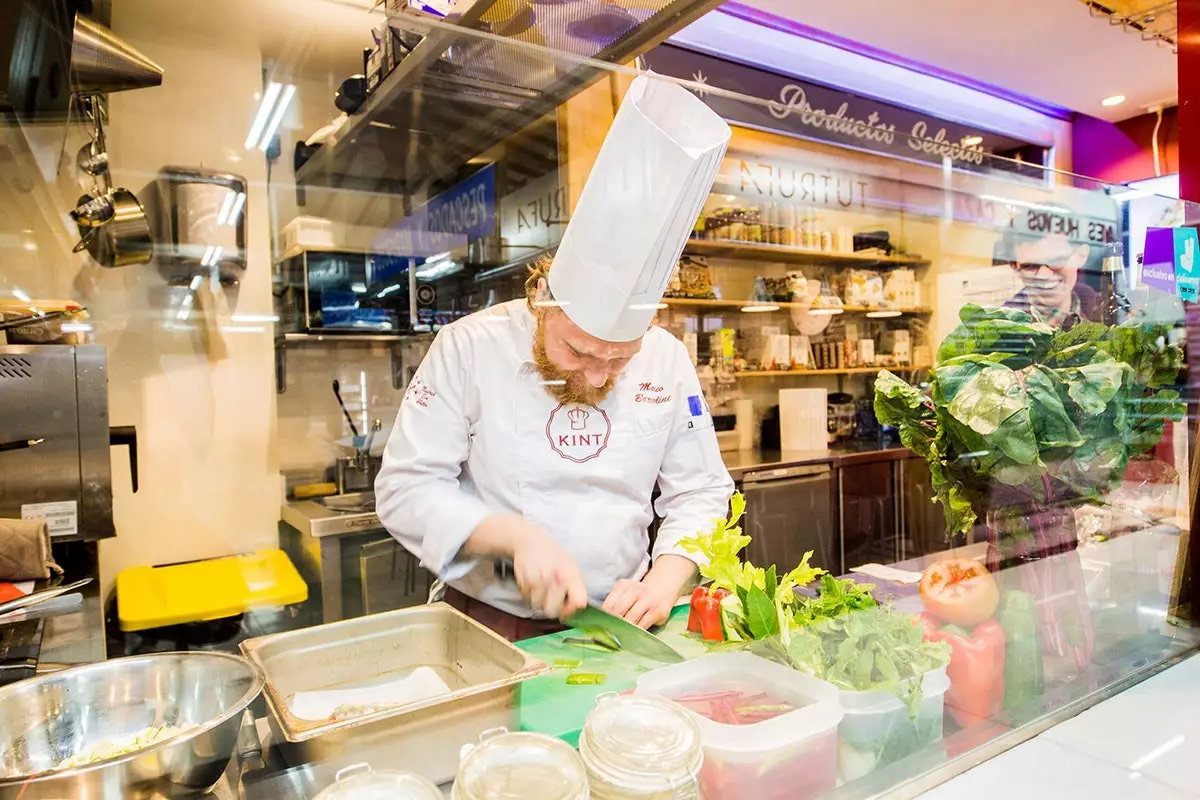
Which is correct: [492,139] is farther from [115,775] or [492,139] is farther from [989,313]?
[115,775]

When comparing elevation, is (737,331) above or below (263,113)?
below

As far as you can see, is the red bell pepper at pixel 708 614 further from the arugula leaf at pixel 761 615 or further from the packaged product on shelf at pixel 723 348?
the packaged product on shelf at pixel 723 348

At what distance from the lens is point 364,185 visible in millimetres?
3213

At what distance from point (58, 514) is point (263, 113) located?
6.69 ft

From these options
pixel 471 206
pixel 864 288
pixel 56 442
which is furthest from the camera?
pixel 864 288

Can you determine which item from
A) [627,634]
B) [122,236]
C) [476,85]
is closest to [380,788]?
[627,634]

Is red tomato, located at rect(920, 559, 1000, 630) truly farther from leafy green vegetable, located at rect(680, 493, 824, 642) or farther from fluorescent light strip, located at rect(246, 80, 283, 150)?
fluorescent light strip, located at rect(246, 80, 283, 150)

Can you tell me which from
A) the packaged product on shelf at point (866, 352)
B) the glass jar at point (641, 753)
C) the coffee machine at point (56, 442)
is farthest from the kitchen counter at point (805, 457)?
the glass jar at point (641, 753)

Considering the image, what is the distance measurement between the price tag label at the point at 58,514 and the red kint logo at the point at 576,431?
2.90 feet

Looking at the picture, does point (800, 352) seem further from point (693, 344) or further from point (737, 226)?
point (737, 226)

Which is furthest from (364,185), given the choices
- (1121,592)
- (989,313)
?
(1121,592)

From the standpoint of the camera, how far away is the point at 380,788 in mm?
584

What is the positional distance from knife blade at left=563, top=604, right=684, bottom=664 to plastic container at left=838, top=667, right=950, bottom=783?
223 millimetres

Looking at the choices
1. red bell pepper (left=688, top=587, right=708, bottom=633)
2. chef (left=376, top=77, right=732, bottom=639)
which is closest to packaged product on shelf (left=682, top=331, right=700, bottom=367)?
chef (left=376, top=77, right=732, bottom=639)
